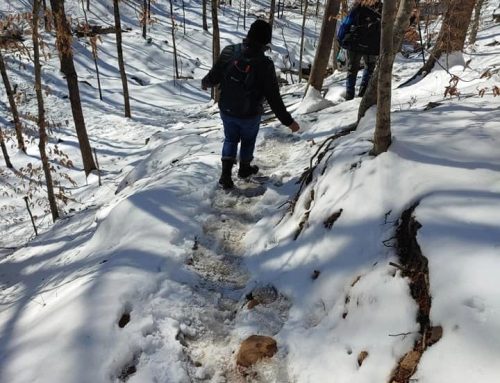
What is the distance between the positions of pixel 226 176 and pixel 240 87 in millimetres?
1215

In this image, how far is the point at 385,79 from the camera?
3309 millimetres

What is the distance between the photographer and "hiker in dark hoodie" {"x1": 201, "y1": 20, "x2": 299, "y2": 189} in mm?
4320

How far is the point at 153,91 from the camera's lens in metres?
24.2

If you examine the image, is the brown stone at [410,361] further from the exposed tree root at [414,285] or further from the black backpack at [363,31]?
the black backpack at [363,31]

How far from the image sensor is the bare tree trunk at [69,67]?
8.91 metres

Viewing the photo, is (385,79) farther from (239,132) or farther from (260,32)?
(239,132)

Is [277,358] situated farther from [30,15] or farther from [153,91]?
[153,91]

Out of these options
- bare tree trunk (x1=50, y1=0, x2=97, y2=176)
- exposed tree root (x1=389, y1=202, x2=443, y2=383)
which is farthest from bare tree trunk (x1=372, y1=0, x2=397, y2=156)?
bare tree trunk (x1=50, y1=0, x2=97, y2=176)

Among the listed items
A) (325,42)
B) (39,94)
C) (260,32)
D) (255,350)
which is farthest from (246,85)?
(39,94)

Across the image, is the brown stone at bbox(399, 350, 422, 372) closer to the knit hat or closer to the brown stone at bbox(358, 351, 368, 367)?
the brown stone at bbox(358, 351, 368, 367)

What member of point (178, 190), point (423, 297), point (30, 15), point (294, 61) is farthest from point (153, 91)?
point (423, 297)

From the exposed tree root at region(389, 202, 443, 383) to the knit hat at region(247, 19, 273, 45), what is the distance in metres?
2.53

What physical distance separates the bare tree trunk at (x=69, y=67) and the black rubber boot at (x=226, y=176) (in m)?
5.98

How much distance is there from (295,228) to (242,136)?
1696 millimetres
